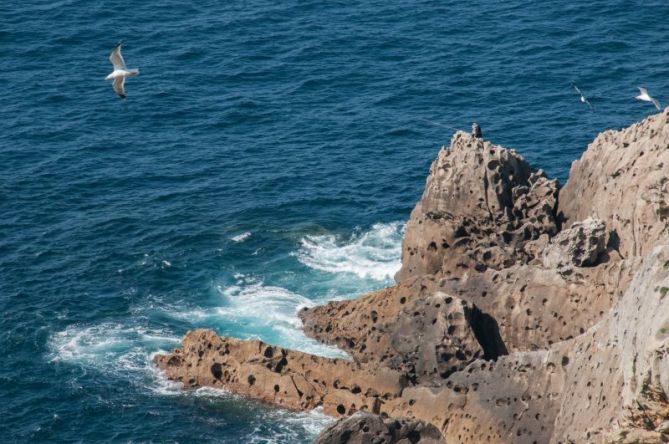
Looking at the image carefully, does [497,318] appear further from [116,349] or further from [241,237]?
[241,237]

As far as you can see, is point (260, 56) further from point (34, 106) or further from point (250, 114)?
point (34, 106)

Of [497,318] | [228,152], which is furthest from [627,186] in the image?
[228,152]

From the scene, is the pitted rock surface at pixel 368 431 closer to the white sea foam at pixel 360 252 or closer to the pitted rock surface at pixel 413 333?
the pitted rock surface at pixel 413 333

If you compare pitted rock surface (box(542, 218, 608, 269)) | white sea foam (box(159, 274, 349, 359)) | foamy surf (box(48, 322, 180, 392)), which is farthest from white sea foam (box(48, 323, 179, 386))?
pitted rock surface (box(542, 218, 608, 269))

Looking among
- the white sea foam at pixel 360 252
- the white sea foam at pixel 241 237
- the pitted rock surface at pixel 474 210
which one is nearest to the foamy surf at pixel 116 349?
the white sea foam at pixel 241 237

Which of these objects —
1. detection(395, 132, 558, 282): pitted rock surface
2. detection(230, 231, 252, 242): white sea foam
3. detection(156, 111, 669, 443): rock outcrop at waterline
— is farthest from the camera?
detection(230, 231, 252, 242): white sea foam

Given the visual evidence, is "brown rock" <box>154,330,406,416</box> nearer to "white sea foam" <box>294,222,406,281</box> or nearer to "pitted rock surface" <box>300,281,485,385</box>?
"pitted rock surface" <box>300,281,485,385</box>
